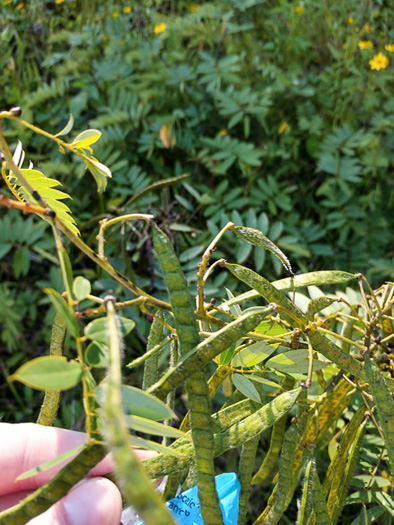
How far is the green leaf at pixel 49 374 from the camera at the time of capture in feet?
1.29

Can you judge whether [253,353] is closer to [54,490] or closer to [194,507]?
[194,507]

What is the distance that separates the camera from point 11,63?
237 cm

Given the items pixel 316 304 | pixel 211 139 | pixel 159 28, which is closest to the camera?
pixel 316 304

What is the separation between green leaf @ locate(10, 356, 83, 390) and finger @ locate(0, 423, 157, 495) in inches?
11.6

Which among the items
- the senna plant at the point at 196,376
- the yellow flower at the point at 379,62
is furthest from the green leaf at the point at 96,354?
the yellow flower at the point at 379,62

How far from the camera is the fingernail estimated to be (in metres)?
0.59

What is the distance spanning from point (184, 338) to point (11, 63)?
2157 mm

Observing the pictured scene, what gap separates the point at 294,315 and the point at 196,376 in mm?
168

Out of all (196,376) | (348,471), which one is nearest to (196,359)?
(196,376)

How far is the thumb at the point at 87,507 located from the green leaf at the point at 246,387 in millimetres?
182

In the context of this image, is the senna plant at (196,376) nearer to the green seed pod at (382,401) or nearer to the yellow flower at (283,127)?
the green seed pod at (382,401)

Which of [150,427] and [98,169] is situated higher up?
[98,169]

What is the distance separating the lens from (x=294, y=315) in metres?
0.65

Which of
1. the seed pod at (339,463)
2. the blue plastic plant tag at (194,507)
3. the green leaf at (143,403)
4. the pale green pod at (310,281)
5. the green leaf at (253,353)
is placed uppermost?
the green leaf at (143,403)
